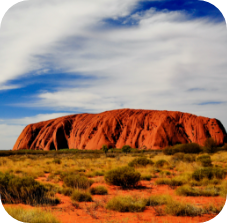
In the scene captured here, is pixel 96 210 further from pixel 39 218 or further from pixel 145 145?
pixel 145 145

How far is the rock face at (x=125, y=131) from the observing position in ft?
180

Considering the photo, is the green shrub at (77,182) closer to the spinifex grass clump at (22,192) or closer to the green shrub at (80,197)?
the spinifex grass clump at (22,192)

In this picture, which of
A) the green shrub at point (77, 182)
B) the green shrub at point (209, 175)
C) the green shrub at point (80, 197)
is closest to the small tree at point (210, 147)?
the green shrub at point (209, 175)

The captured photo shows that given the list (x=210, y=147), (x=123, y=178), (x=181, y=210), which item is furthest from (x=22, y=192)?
(x=210, y=147)

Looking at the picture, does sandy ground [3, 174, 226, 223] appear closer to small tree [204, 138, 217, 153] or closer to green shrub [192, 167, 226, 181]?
green shrub [192, 167, 226, 181]

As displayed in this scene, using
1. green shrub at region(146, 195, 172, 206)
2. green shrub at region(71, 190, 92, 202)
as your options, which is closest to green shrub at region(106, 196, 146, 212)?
green shrub at region(146, 195, 172, 206)

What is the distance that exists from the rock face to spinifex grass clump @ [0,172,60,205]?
46127 millimetres

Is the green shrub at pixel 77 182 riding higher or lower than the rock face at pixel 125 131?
higher

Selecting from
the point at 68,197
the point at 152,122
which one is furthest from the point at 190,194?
the point at 152,122

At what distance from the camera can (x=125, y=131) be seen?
58594mm

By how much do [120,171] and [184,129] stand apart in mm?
51035

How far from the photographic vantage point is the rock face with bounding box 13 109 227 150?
54750 millimetres

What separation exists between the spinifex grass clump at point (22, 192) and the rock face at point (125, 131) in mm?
46127

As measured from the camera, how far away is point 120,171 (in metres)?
10.4
